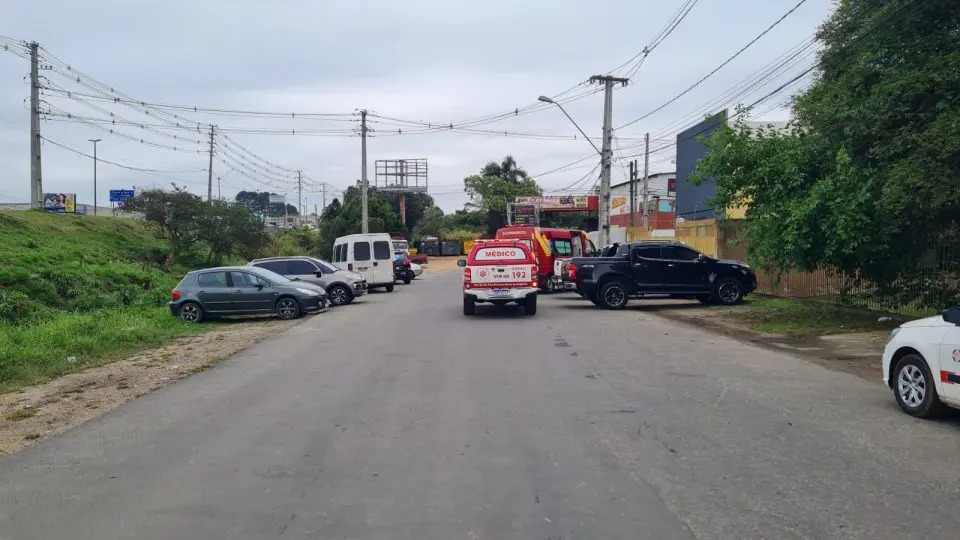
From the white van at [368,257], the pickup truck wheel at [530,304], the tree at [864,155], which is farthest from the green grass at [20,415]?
the white van at [368,257]

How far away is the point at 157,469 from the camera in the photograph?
6801 mm

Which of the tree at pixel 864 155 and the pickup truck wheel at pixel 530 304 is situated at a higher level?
the tree at pixel 864 155

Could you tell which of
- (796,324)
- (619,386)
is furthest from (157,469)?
(796,324)

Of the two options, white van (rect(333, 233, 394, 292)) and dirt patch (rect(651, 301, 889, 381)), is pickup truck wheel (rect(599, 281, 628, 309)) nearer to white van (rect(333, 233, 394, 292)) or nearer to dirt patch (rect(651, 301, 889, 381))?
dirt patch (rect(651, 301, 889, 381))

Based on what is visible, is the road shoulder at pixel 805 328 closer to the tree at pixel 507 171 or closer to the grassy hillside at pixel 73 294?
the grassy hillside at pixel 73 294

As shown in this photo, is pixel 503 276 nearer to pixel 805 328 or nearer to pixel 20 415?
pixel 805 328

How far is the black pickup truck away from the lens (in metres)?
22.7

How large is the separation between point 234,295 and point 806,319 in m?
14.2

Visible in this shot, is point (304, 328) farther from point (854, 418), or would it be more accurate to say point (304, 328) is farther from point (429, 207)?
point (429, 207)

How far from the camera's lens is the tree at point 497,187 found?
8819cm

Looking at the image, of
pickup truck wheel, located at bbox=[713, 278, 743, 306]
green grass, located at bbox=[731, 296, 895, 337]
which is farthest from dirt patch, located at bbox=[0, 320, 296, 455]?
pickup truck wheel, located at bbox=[713, 278, 743, 306]

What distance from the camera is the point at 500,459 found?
690cm

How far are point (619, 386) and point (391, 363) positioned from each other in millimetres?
3968

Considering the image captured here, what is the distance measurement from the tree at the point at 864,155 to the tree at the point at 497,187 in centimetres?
6864
